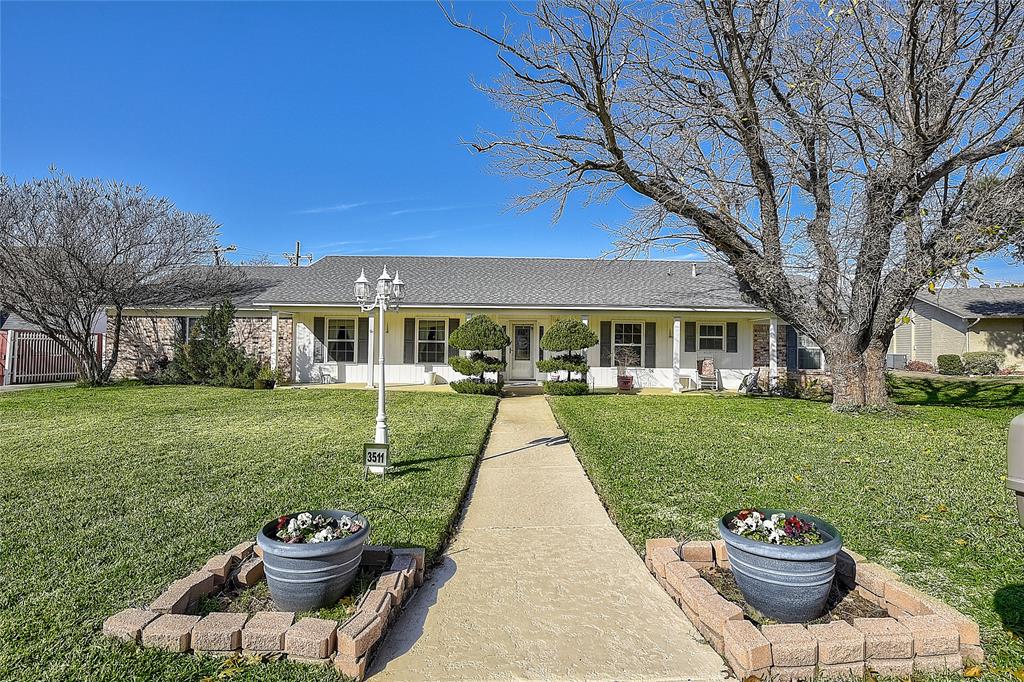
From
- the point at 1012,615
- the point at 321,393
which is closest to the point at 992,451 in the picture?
the point at 1012,615

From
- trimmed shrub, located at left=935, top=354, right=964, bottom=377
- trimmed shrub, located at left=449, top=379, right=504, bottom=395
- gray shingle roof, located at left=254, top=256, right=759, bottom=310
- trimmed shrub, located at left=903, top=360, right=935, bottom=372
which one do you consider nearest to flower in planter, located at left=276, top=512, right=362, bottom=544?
trimmed shrub, located at left=449, top=379, right=504, bottom=395

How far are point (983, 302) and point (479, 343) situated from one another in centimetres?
2485

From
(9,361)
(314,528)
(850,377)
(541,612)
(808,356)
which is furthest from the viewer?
(808,356)

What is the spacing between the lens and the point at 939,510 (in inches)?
191

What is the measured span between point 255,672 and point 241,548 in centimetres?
127

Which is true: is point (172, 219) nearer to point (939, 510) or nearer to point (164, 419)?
point (164, 419)

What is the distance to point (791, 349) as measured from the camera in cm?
1872

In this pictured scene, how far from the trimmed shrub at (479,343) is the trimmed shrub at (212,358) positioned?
6.15 meters

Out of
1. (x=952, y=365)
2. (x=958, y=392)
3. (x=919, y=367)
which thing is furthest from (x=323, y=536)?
(x=919, y=367)

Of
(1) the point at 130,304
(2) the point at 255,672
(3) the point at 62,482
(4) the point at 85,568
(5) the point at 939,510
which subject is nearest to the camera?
(2) the point at 255,672

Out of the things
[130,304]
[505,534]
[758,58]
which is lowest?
[505,534]

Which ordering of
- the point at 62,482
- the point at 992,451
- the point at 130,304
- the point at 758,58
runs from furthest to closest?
the point at 130,304 < the point at 758,58 < the point at 992,451 < the point at 62,482

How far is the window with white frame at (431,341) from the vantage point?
1717 centimetres

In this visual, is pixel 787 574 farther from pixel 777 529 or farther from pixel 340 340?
pixel 340 340
